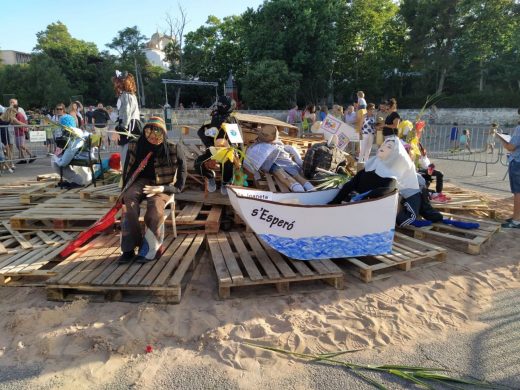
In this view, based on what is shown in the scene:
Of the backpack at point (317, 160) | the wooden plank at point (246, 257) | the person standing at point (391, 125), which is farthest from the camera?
the person standing at point (391, 125)

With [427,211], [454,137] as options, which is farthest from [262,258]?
[454,137]

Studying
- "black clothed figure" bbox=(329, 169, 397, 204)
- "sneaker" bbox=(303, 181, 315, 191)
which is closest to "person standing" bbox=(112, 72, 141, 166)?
"sneaker" bbox=(303, 181, 315, 191)

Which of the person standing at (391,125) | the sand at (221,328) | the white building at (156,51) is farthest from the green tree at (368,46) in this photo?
the white building at (156,51)

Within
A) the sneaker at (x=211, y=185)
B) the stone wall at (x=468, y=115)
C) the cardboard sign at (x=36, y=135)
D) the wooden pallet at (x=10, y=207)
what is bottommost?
the wooden pallet at (x=10, y=207)

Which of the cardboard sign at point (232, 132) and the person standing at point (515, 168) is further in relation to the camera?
the person standing at point (515, 168)

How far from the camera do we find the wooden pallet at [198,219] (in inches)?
207

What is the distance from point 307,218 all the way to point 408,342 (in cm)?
156

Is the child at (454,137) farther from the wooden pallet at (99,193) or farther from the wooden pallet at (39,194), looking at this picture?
the wooden pallet at (39,194)

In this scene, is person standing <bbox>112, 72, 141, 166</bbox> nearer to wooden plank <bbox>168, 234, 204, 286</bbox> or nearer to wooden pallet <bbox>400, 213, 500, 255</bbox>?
wooden plank <bbox>168, 234, 204, 286</bbox>

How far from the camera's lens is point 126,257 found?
14.3 ft

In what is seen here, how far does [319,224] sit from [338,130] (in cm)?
387

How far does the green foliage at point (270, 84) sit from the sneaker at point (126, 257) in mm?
25544

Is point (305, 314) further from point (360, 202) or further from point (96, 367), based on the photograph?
point (96, 367)

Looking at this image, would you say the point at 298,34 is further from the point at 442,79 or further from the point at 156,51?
the point at 156,51
